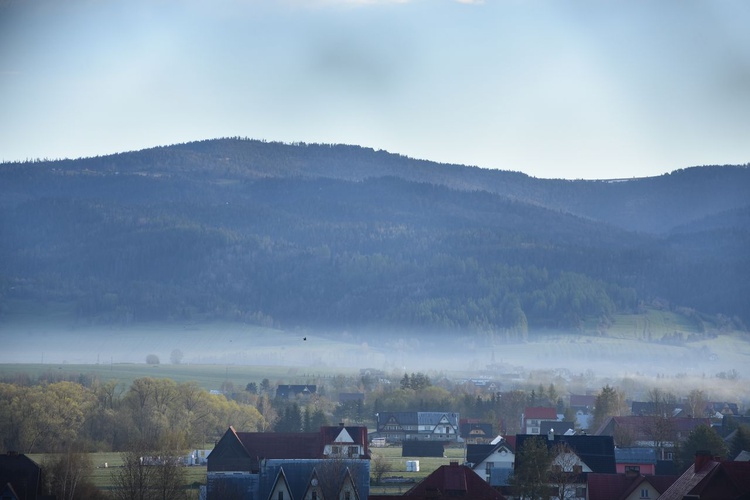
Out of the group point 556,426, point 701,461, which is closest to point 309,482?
point 701,461

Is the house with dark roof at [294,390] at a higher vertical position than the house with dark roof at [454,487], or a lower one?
higher

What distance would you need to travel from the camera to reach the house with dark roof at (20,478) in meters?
66.8

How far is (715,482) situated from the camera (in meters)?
58.7

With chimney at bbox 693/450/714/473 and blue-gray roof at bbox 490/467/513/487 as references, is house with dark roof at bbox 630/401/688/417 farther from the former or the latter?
chimney at bbox 693/450/714/473

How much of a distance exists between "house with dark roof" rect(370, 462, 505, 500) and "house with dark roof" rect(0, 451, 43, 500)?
576 inches

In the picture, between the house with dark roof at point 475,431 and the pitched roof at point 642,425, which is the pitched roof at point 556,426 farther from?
the pitched roof at point 642,425

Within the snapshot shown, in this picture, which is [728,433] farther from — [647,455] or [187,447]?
[187,447]

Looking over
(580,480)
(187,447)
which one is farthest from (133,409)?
(580,480)

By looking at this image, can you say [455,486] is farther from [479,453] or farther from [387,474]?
[387,474]

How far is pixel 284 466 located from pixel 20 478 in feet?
36.3

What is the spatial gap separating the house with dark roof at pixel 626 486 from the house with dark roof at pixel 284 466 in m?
9.49

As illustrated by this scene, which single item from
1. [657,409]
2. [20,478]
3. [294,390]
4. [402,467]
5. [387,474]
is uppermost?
[294,390]

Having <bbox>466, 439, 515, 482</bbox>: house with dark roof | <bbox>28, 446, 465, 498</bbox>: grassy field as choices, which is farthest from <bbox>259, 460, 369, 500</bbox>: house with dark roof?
<bbox>466, 439, 515, 482</bbox>: house with dark roof

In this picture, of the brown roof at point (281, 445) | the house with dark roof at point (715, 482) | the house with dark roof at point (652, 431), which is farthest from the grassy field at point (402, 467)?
the house with dark roof at point (715, 482)
